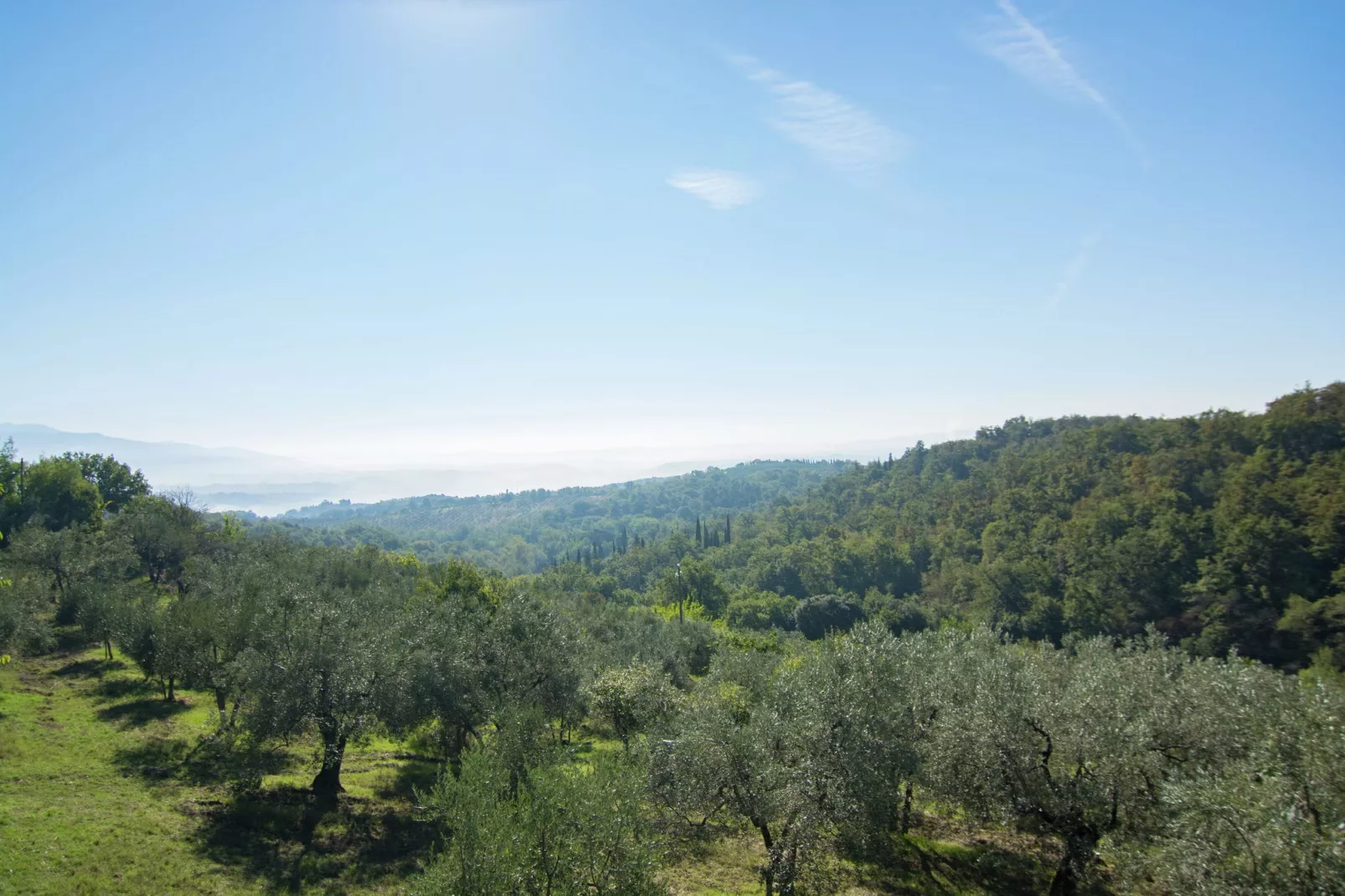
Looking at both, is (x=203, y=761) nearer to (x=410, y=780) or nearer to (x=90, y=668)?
(x=410, y=780)

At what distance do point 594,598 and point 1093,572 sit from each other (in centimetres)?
7797

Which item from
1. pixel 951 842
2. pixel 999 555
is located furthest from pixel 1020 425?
pixel 951 842

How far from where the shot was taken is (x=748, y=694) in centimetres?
3469

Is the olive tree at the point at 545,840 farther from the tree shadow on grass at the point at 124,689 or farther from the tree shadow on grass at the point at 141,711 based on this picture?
the tree shadow on grass at the point at 124,689

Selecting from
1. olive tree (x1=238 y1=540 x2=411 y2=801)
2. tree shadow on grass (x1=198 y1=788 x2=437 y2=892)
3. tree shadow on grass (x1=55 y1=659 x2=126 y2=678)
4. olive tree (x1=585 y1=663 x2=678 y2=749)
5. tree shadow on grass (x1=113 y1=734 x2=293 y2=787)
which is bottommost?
tree shadow on grass (x1=198 y1=788 x2=437 y2=892)

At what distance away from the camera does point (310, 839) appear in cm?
2850

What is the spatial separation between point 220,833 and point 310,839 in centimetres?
373

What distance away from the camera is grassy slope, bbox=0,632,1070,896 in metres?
23.8

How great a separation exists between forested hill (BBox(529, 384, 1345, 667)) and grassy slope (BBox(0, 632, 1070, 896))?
47514 mm

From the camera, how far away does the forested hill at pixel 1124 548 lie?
67.7 metres

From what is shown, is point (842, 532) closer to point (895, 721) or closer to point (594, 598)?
point (594, 598)

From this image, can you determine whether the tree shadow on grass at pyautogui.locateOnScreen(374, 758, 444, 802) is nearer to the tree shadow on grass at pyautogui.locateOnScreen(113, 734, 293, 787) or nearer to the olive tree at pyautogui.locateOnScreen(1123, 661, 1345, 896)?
the tree shadow on grass at pyautogui.locateOnScreen(113, 734, 293, 787)

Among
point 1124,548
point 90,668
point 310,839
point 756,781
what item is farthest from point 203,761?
point 1124,548

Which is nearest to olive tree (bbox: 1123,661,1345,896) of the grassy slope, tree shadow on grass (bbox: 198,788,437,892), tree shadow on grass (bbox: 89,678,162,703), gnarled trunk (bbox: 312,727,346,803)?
the grassy slope
